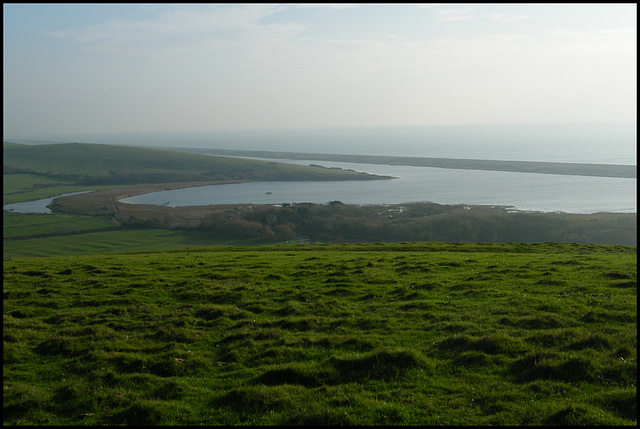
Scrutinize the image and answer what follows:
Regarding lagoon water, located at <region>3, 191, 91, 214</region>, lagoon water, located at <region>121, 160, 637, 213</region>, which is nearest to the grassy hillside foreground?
lagoon water, located at <region>121, 160, 637, 213</region>

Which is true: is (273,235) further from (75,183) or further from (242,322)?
(75,183)

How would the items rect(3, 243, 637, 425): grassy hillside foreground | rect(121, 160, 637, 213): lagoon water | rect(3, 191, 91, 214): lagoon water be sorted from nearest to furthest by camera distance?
rect(3, 243, 637, 425): grassy hillside foreground, rect(121, 160, 637, 213): lagoon water, rect(3, 191, 91, 214): lagoon water

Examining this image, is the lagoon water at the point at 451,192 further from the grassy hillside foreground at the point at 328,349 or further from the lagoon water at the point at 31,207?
the grassy hillside foreground at the point at 328,349

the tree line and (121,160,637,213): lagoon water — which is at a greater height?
(121,160,637,213): lagoon water

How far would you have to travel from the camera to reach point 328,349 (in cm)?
1329

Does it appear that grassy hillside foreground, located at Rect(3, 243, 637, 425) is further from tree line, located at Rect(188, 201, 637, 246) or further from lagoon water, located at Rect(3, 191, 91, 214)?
lagoon water, located at Rect(3, 191, 91, 214)

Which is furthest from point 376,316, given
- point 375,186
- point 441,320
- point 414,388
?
point 375,186

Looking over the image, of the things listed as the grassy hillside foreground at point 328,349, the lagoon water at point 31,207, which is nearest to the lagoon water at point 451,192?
the lagoon water at point 31,207

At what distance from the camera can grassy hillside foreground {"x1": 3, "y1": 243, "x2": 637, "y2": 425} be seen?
964cm

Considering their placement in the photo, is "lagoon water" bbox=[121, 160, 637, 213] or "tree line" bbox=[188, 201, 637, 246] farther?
"lagoon water" bbox=[121, 160, 637, 213]

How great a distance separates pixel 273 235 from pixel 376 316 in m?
72.2

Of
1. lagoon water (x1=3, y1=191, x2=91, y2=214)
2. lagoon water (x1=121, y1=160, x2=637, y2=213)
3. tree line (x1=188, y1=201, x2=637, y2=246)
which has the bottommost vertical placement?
lagoon water (x1=3, y1=191, x2=91, y2=214)

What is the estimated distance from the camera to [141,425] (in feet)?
30.7

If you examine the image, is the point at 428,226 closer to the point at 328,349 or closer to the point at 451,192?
the point at 451,192
